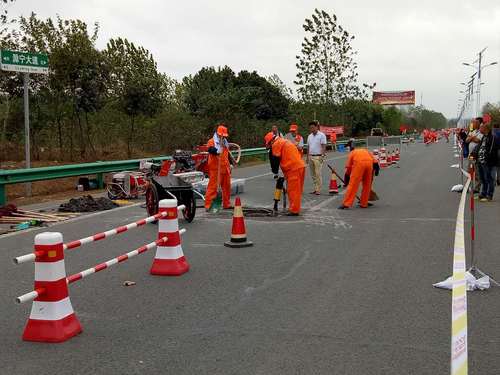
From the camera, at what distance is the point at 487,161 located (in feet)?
44.7

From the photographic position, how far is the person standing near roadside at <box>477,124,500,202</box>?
13.6 meters

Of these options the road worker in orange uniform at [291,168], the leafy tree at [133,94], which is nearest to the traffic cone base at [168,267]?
the road worker in orange uniform at [291,168]

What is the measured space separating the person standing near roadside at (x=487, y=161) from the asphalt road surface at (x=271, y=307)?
392 cm

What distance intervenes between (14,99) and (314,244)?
17010 mm

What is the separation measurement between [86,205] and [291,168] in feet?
14.5

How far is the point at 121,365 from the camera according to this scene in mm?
4270

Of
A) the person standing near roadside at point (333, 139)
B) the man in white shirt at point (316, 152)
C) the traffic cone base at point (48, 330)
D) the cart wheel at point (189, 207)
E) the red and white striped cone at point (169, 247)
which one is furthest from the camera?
the person standing near roadside at point (333, 139)

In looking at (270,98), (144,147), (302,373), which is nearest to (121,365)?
(302,373)

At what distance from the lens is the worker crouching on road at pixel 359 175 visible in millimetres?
12828

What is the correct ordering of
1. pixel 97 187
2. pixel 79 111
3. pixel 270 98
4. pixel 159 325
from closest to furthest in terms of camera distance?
pixel 159 325, pixel 97 187, pixel 79 111, pixel 270 98

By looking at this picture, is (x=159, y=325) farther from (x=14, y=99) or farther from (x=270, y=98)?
(x=270, y=98)

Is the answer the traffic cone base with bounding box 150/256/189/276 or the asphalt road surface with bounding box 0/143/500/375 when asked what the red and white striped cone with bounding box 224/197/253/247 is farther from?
the traffic cone base with bounding box 150/256/189/276

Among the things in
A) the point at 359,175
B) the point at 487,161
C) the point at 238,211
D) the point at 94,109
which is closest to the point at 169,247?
the point at 238,211

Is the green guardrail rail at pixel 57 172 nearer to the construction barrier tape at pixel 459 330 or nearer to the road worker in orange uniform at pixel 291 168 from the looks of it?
the road worker in orange uniform at pixel 291 168
